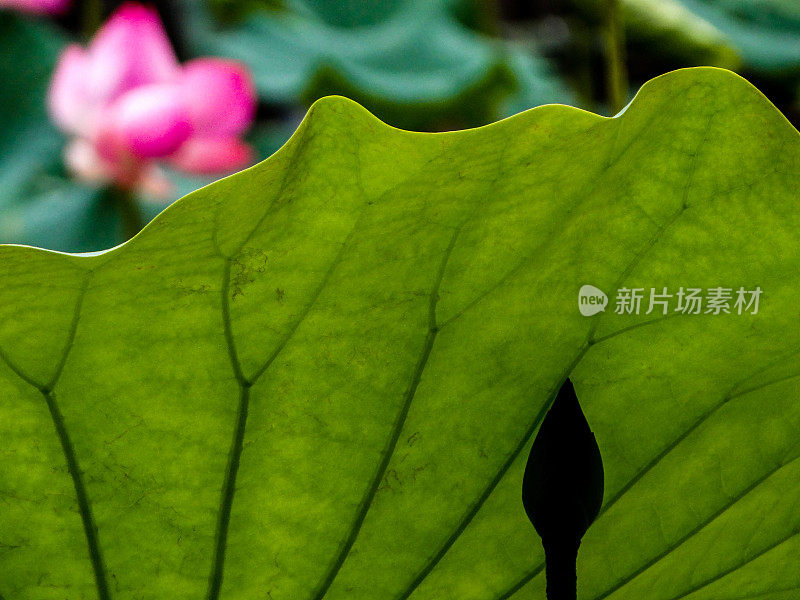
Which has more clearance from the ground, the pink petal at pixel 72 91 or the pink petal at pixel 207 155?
the pink petal at pixel 72 91

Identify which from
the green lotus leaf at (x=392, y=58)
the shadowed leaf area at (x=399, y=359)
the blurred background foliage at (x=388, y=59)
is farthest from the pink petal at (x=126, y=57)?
the shadowed leaf area at (x=399, y=359)

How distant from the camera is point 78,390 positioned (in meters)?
0.25

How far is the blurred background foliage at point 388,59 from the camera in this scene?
150 centimetres

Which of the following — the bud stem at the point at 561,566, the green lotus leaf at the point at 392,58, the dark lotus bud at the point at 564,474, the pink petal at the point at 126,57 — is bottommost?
the bud stem at the point at 561,566

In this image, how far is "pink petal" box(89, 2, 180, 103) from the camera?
1.00 m

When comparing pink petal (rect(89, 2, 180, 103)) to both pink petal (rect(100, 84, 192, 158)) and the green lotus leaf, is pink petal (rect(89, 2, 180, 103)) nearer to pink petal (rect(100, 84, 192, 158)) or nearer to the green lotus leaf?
pink petal (rect(100, 84, 192, 158))

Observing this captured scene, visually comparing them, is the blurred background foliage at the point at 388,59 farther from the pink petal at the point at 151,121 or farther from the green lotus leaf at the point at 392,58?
the pink petal at the point at 151,121

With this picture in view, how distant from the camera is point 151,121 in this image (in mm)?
1001

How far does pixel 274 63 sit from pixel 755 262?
7.19 ft

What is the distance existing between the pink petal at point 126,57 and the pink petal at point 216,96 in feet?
0.13

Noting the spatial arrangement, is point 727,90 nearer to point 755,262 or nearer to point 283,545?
point 755,262

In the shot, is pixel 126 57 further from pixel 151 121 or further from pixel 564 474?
pixel 564 474

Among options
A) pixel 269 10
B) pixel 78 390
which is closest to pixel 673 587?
pixel 78 390

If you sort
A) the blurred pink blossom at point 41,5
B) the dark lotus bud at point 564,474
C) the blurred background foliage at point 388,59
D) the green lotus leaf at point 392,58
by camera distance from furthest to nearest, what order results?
the green lotus leaf at point 392,58 < the blurred background foliage at point 388,59 < the blurred pink blossom at point 41,5 < the dark lotus bud at point 564,474
